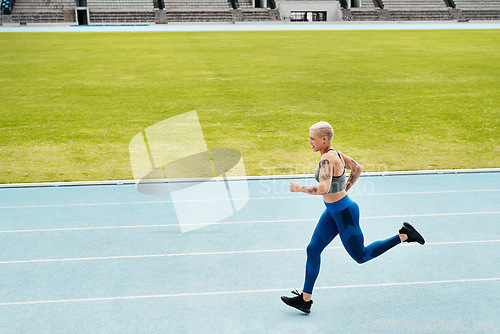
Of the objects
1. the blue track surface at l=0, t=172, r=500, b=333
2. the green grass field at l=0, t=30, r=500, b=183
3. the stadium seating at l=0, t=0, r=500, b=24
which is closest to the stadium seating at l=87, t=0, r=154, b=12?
the stadium seating at l=0, t=0, r=500, b=24

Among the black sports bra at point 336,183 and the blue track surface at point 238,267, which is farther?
the blue track surface at point 238,267

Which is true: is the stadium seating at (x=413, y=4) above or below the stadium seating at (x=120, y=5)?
below

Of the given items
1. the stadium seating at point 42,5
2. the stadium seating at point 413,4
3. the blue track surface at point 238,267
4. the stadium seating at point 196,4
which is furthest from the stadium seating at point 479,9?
the blue track surface at point 238,267

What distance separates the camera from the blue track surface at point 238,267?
557cm

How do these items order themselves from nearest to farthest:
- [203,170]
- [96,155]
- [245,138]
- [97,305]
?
[97,305] → [203,170] → [96,155] → [245,138]

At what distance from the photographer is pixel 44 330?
541cm

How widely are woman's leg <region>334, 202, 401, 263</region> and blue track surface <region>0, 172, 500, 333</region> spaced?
65cm

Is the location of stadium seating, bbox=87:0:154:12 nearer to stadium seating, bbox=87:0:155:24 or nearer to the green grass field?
stadium seating, bbox=87:0:155:24

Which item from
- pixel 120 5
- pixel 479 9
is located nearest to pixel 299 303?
pixel 120 5

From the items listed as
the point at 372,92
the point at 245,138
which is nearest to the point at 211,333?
the point at 245,138

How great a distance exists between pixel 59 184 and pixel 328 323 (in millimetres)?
6559

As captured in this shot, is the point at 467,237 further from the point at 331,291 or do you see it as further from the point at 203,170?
the point at 203,170

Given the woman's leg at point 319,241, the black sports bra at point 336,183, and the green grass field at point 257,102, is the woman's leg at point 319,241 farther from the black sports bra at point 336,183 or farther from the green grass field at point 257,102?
the green grass field at point 257,102

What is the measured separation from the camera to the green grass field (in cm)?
1241
